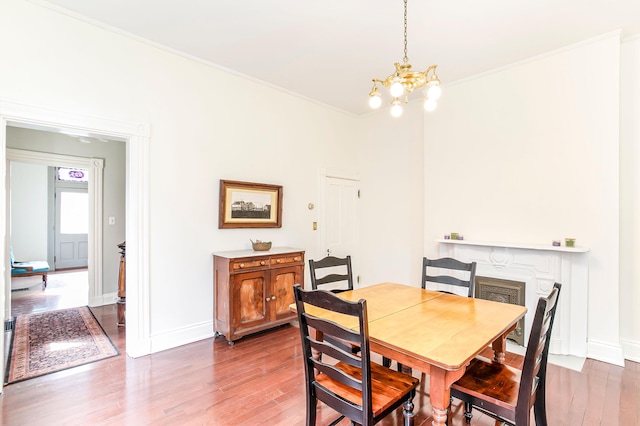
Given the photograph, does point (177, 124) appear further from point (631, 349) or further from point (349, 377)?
point (631, 349)

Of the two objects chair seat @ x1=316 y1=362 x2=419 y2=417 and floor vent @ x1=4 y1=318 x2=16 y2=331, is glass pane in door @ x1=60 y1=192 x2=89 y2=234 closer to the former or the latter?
floor vent @ x1=4 y1=318 x2=16 y2=331

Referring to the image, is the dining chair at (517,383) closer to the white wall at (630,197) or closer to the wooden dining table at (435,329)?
the wooden dining table at (435,329)

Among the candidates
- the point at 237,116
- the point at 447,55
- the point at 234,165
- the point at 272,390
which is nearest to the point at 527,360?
the point at 272,390

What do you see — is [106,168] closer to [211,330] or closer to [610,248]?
[211,330]

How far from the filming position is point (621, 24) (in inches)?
111

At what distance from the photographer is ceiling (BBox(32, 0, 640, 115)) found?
2580 mm

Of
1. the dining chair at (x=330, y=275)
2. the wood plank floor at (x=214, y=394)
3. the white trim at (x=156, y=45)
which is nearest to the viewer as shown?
the wood plank floor at (x=214, y=394)

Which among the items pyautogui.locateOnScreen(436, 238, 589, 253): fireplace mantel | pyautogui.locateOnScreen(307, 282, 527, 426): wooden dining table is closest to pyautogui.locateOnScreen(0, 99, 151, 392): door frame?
pyautogui.locateOnScreen(307, 282, 527, 426): wooden dining table

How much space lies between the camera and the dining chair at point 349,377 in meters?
1.46

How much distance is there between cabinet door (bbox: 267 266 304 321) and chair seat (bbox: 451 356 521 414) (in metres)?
2.20

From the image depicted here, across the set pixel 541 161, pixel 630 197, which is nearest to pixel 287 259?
pixel 541 161

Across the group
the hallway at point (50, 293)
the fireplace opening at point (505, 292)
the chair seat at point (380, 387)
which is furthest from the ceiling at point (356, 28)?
the hallway at point (50, 293)

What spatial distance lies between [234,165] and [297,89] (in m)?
1.37

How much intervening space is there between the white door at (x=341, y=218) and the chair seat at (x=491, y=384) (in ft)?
10.2
